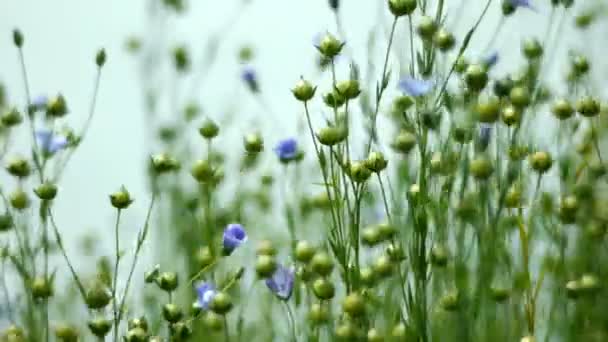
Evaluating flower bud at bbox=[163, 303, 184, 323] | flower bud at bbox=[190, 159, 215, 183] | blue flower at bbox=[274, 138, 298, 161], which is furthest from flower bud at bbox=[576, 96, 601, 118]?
flower bud at bbox=[163, 303, 184, 323]

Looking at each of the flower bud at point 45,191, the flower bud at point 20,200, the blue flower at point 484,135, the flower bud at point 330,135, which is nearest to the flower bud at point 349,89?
the flower bud at point 330,135

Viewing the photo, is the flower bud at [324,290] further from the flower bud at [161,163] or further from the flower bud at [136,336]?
the flower bud at [161,163]

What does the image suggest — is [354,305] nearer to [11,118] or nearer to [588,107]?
[588,107]

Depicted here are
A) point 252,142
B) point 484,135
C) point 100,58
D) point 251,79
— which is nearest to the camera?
point 484,135

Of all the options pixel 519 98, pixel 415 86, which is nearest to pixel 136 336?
pixel 415 86

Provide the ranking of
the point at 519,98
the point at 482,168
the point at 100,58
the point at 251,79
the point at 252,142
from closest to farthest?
1. the point at 482,168
2. the point at 519,98
3. the point at 252,142
4. the point at 100,58
5. the point at 251,79

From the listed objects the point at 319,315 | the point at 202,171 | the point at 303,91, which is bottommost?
the point at 319,315

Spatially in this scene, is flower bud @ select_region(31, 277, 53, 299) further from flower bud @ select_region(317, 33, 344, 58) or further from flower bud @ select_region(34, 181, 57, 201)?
flower bud @ select_region(317, 33, 344, 58)
